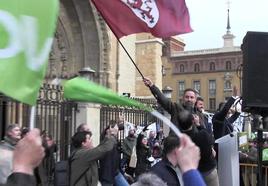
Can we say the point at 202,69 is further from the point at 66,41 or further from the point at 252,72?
the point at 252,72

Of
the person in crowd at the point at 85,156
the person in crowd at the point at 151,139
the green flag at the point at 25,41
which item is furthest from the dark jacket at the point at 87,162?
the person in crowd at the point at 151,139

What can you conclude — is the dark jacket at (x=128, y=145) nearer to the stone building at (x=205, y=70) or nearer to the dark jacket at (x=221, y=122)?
the dark jacket at (x=221, y=122)

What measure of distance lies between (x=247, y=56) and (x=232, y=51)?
222 ft

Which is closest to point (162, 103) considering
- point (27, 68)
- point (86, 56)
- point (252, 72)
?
point (252, 72)

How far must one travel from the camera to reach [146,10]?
275 inches

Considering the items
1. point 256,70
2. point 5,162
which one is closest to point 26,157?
point 5,162

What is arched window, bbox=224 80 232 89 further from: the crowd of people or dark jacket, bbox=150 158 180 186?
dark jacket, bbox=150 158 180 186

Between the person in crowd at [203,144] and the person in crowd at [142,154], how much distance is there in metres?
6.44

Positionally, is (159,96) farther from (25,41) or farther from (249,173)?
(249,173)

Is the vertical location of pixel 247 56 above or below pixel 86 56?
below

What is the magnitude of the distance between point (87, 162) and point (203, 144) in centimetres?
148

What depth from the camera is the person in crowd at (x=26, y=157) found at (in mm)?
2293

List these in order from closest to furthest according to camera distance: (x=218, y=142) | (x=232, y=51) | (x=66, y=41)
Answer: (x=218, y=142), (x=66, y=41), (x=232, y=51)

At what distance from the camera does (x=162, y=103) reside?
639 cm
